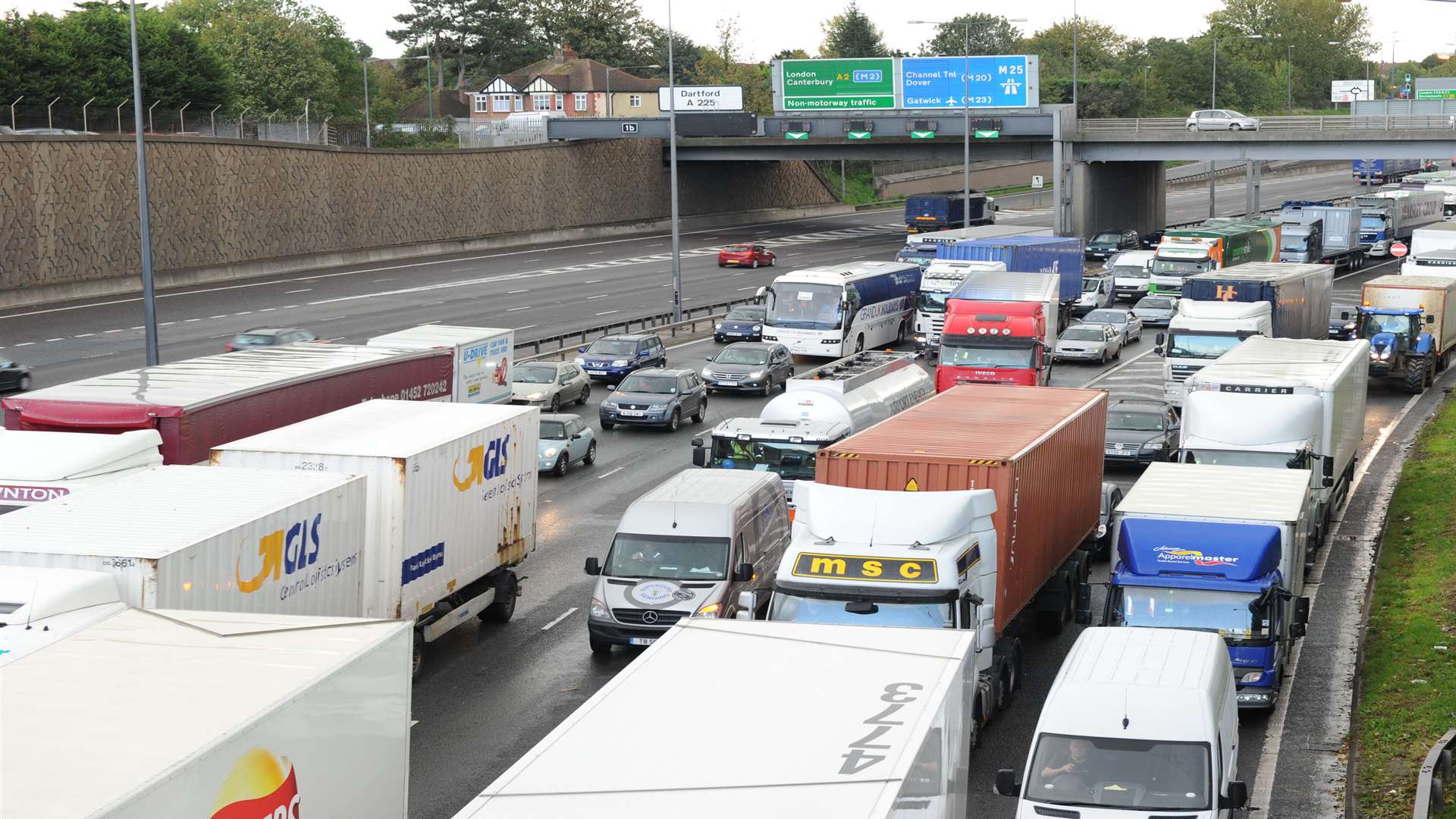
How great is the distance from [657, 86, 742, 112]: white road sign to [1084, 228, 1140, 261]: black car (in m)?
19.4

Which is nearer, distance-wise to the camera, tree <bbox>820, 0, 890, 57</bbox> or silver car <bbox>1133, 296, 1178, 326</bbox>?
silver car <bbox>1133, 296, 1178, 326</bbox>

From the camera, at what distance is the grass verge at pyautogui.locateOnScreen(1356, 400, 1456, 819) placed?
15.7 m

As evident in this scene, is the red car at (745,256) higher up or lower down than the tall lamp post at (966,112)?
lower down

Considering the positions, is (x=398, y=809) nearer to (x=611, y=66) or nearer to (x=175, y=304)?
(x=175, y=304)

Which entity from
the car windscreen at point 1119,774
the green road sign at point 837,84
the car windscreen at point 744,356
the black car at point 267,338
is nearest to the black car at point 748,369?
the car windscreen at point 744,356

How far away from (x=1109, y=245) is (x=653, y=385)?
45769 mm

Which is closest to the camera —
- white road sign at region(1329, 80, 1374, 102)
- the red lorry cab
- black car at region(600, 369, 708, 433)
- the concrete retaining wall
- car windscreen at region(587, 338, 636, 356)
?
the red lorry cab

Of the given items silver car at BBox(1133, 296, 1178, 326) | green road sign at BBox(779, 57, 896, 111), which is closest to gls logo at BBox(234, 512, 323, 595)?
silver car at BBox(1133, 296, 1178, 326)

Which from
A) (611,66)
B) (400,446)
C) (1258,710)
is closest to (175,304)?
(400,446)

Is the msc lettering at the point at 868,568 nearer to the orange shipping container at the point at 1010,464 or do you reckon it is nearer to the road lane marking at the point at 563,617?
the orange shipping container at the point at 1010,464

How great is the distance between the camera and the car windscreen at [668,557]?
1984 centimetres

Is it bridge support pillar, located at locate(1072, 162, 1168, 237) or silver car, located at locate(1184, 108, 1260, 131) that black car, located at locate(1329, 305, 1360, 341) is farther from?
bridge support pillar, located at locate(1072, 162, 1168, 237)

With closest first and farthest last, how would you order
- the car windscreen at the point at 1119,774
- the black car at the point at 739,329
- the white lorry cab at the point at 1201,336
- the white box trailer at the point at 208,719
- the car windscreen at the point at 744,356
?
the white box trailer at the point at 208,719 → the car windscreen at the point at 1119,774 → the white lorry cab at the point at 1201,336 → the car windscreen at the point at 744,356 → the black car at the point at 739,329

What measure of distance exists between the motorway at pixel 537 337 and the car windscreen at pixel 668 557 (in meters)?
1.10
